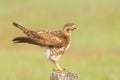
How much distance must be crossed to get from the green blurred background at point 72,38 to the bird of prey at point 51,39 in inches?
178

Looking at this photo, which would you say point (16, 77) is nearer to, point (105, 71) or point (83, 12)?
point (105, 71)

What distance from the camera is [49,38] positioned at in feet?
31.8

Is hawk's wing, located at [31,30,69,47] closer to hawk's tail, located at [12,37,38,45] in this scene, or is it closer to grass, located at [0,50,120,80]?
hawk's tail, located at [12,37,38,45]

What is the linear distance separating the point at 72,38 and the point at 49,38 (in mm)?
14736

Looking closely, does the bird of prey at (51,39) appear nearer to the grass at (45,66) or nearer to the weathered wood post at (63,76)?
the weathered wood post at (63,76)

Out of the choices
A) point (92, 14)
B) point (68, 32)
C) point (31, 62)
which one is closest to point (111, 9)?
point (92, 14)

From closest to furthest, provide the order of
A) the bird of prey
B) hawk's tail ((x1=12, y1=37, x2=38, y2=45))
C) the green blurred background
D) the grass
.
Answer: hawk's tail ((x1=12, y1=37, x2=38, y2=45))
the bird of prey
the grass
the green blurred background

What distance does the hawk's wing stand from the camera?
376 inches

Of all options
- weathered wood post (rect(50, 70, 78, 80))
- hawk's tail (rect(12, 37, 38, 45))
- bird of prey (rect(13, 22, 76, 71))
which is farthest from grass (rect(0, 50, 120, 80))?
weathered wood post (rect(50, 70, 78, 80))

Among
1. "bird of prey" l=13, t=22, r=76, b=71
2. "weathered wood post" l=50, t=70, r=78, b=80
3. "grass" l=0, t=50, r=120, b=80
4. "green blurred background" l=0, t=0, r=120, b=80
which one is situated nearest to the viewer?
"weathered wood post" l=50, t=70, r=78, b=80

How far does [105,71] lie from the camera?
16672mm

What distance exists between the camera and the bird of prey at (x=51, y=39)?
9.50 m

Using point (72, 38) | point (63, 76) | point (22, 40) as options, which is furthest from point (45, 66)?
point (63, 76)

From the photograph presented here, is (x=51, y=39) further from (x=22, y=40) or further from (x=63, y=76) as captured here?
(x=63, y=76)
